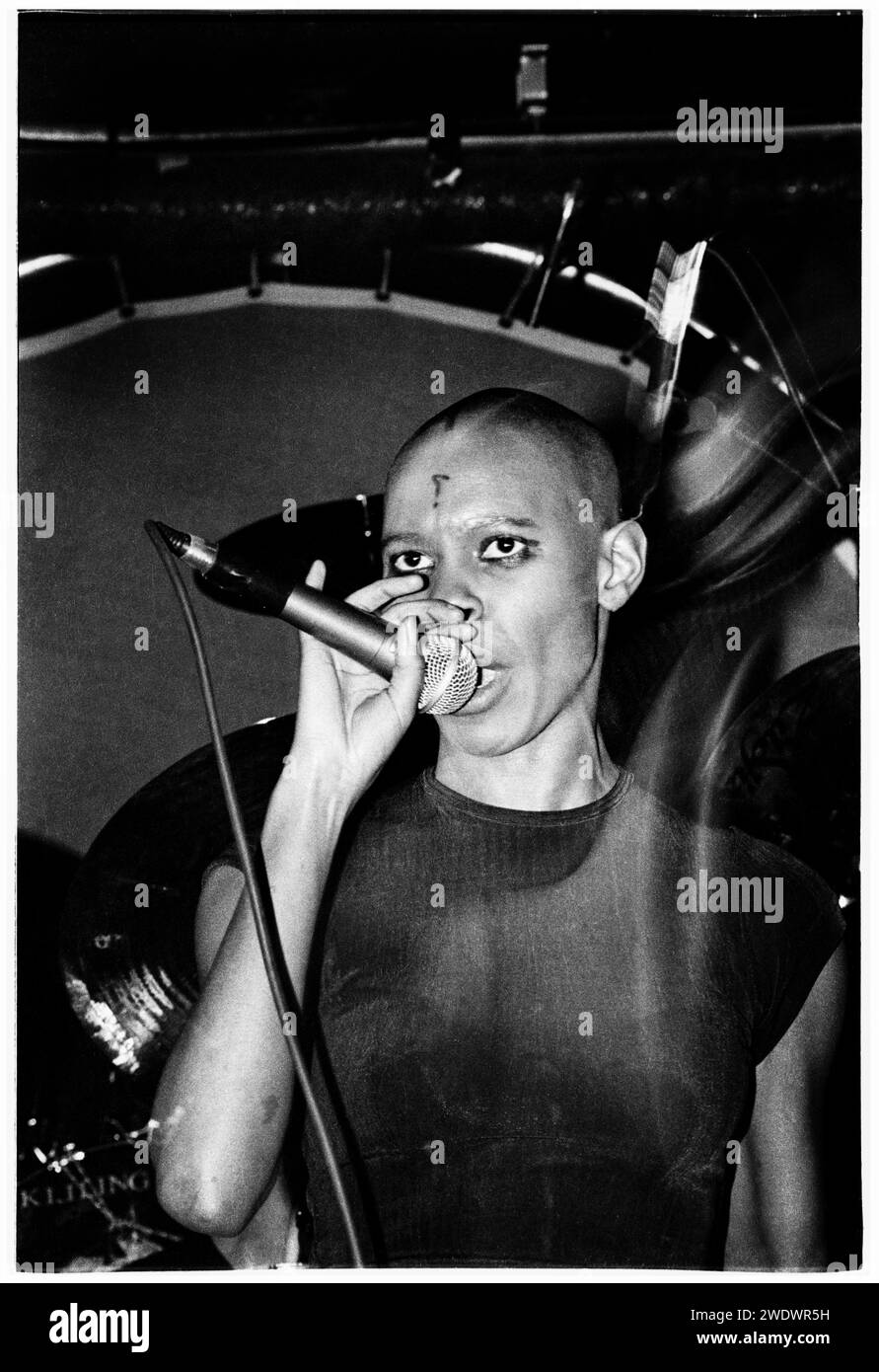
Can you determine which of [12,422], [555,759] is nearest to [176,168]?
[12,422]

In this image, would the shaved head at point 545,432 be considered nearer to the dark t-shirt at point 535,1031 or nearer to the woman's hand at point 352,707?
the woman's hand at point 352,707

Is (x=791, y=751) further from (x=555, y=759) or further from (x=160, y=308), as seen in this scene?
(x=160, y=308)

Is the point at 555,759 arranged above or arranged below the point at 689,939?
above

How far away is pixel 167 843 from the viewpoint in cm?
200

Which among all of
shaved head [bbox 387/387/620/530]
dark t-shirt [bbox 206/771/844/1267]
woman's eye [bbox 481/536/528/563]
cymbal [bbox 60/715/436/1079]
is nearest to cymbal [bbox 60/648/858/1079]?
cymbal [bbox 60/715/436/1079]

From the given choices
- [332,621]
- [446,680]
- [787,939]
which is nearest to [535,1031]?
[787,939]

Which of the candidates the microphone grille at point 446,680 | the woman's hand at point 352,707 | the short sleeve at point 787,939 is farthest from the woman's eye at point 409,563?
the short sleeve at point 787,939

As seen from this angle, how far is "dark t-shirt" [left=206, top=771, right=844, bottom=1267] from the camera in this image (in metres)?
1.93

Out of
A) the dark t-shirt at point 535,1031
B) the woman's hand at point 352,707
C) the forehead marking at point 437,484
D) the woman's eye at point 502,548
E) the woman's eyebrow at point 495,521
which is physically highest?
the forehead marking at point 437,484

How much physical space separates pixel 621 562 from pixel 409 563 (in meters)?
0.28

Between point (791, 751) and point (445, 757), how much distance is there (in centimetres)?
48

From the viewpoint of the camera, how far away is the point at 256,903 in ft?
6.33

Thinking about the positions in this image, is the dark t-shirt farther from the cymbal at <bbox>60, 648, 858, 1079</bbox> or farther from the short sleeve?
the cymbal at <bbox>60, 648, 858, 1079</bbox>

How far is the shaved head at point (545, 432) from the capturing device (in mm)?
2020
